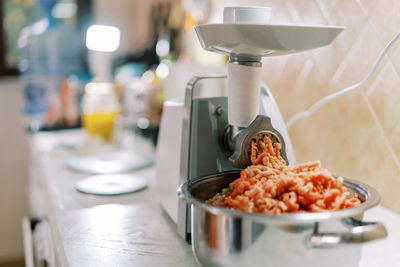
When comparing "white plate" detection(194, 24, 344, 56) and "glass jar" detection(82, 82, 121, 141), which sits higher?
"white plate" detection(194, 24, 344, 56)

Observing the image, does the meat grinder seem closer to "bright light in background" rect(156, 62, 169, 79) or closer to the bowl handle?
the bowl handle

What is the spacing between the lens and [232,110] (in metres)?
0.70

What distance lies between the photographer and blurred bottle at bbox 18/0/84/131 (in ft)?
9.19

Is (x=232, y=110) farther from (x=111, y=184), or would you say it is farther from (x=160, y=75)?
(x=160, y=75)

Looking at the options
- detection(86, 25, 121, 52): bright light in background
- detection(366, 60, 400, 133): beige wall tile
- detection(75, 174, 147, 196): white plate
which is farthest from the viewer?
detection(86, 25, 121, 52): bright light in background

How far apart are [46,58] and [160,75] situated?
1251 mm

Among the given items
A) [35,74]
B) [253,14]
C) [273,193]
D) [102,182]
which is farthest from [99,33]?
[273,193]

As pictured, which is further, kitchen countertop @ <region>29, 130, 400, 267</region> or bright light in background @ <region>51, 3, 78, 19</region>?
bright light in background @ <region>51, 3, 78, 19</region>

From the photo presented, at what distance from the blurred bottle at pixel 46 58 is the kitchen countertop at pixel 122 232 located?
1.75m

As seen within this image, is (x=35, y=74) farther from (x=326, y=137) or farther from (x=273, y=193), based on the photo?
(x=273, y=193)

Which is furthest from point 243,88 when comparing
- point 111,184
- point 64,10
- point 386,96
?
point 64,10

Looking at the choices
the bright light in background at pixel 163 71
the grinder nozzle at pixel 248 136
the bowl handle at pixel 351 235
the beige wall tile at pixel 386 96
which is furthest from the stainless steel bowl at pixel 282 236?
the bright light in background at pixel 163 71

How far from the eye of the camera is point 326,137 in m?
0.97

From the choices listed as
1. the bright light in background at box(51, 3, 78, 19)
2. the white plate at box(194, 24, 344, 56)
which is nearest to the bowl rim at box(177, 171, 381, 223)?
the white plate at box(194, 24, 344, 56)
